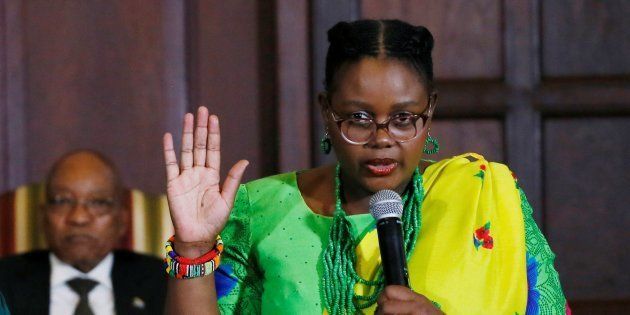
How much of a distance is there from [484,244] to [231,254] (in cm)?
44

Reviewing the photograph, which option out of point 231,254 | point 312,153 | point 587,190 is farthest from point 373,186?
point 587,190

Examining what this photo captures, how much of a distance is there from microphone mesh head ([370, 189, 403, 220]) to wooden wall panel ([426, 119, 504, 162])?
1.59 meters

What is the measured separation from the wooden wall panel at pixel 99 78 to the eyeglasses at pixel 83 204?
167 mm

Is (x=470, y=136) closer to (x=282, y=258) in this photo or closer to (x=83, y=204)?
(x=83, y=204)

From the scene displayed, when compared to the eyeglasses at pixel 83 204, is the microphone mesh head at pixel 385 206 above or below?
above

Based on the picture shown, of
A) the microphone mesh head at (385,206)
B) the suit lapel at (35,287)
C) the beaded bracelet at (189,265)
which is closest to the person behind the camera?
Result: the microphone mesh head at (385,206)

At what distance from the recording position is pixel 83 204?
3.23 m

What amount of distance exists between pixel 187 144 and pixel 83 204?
1.45 metres

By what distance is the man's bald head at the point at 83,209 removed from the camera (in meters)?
3.18

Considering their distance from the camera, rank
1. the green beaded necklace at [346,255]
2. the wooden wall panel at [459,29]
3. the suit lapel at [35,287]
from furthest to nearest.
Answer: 1. the wooden wall panel at [459,29]
2. the suit lapel at [35,287]
3. the green beaded necklace at [346,255]

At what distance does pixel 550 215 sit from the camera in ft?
11.0

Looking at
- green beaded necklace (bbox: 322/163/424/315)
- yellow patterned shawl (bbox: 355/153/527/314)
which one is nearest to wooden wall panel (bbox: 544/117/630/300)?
yellow patterned shawl (bbox: 355/153/527/314)

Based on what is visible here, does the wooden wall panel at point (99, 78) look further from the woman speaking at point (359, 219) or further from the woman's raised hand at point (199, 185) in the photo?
the woman's raised hand at point (199, 185)

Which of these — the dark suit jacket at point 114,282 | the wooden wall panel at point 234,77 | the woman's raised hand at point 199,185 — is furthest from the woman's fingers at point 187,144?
the wooden wall panel at point 234,77
